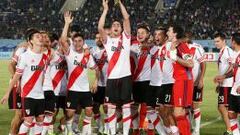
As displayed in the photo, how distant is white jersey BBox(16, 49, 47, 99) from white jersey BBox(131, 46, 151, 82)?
2.49 m

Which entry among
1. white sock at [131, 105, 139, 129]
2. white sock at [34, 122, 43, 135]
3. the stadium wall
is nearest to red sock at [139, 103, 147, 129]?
white sock at [131, 105, 139, 129]

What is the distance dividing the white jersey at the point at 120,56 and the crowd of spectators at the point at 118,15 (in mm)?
31695

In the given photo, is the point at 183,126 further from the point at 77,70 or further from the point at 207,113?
the point at 207,113

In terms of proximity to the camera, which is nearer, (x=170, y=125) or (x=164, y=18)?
(x=170, y=125)

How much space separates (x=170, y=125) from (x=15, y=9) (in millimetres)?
39256

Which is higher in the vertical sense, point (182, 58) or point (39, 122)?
point (182, 58)

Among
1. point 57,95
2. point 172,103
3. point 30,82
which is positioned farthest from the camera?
point 57,95

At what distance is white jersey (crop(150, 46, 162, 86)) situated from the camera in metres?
11.7

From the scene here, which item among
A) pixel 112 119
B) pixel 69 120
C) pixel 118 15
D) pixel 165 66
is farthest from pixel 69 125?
pixel 118 15

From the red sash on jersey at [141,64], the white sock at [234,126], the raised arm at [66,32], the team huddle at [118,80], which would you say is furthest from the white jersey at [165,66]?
the raised arm at [66,32]

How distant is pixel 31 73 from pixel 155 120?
2796 mm

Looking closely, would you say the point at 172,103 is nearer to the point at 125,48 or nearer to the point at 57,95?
→ the point at 125,48

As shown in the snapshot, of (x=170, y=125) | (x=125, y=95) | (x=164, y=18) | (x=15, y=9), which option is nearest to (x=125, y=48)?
(x=125, y=95)

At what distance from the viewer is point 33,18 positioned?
154 ft
